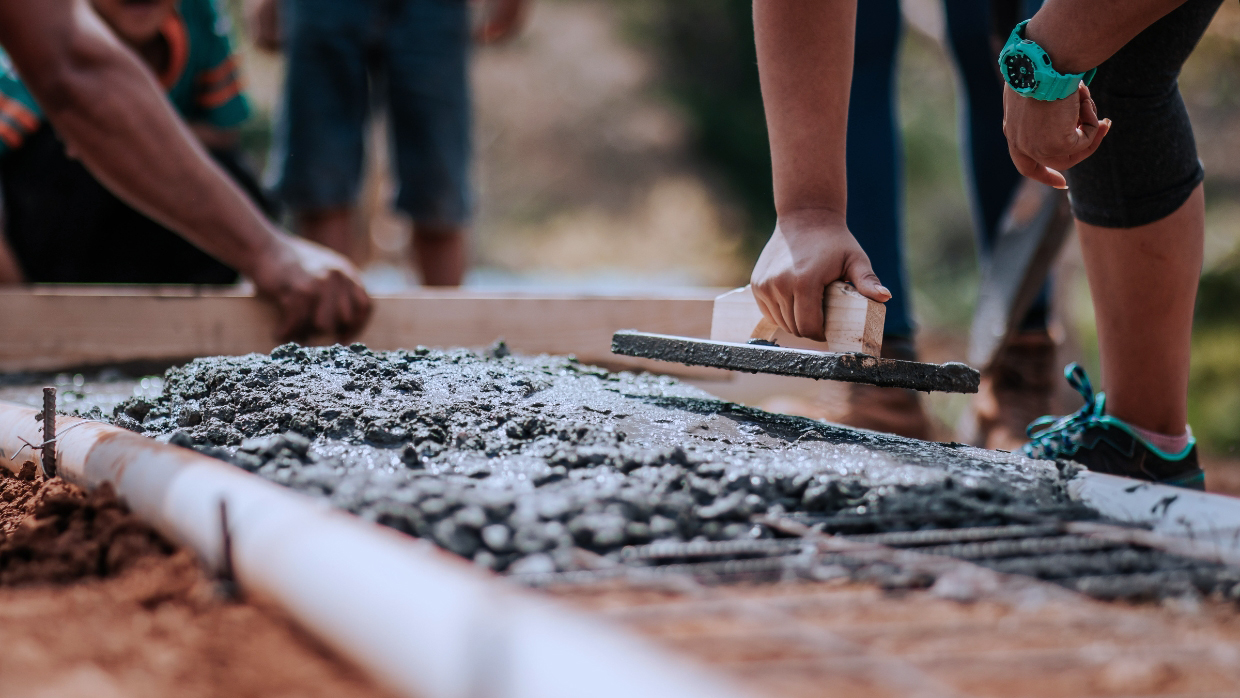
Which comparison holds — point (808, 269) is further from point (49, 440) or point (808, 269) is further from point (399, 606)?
point (49, 440)

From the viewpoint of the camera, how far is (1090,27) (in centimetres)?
129

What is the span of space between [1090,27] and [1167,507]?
681 mm

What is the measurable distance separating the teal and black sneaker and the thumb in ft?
1.41

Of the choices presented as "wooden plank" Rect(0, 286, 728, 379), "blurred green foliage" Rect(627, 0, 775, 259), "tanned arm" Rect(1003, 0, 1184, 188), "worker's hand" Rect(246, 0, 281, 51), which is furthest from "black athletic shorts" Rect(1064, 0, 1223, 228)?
"blurred green foliage" Rect(627, 0, 775, 259)

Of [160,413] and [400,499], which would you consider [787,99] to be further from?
[160,413]

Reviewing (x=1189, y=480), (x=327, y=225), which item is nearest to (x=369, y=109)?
(x=327, y=225)

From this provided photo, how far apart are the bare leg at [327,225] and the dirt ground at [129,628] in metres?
2.44

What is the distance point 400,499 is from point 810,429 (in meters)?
0.73

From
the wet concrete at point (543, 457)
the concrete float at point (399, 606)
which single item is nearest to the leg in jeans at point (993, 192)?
the wet concrete at point (543, 457)

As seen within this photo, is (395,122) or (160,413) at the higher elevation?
(395,122)

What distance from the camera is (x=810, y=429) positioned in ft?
4.77

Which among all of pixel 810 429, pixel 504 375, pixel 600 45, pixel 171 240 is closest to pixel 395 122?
pixel 171 240

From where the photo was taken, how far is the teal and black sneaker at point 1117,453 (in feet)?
5.23

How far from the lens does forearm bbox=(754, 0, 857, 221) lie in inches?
60.4
